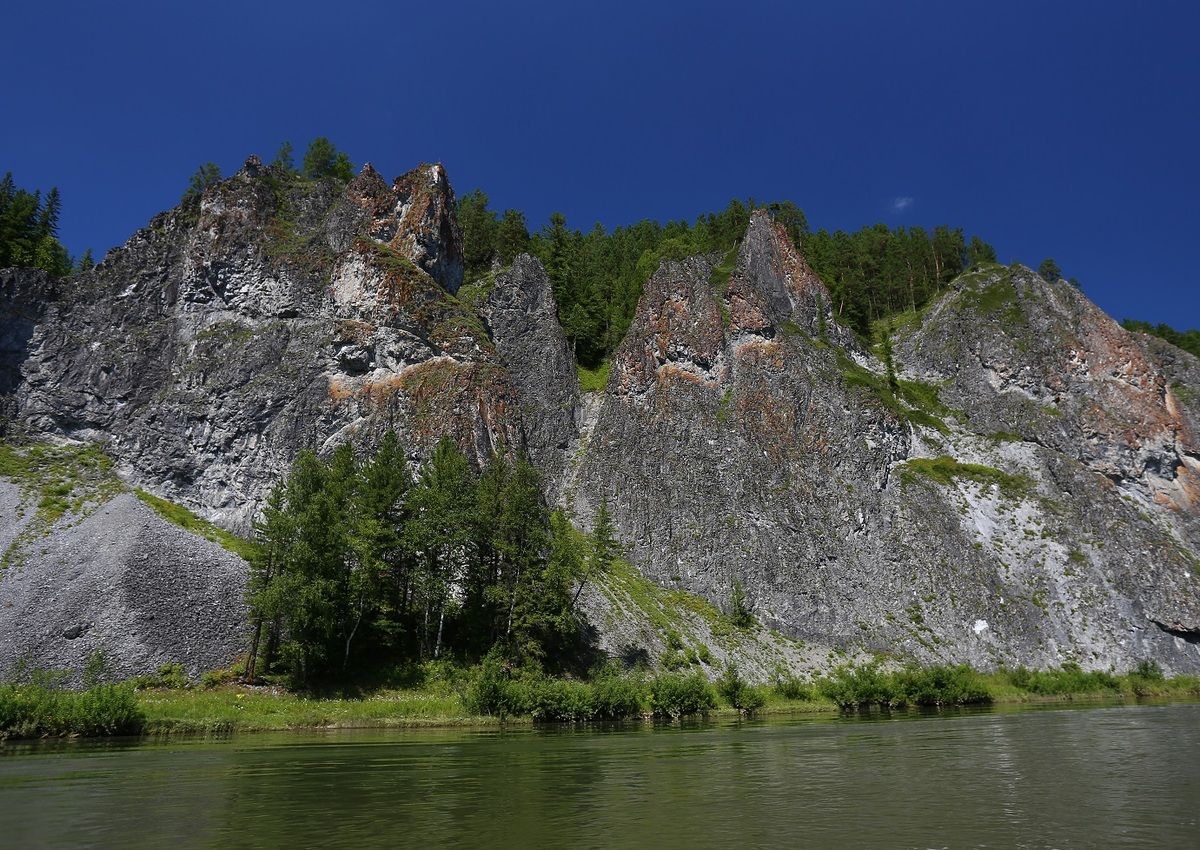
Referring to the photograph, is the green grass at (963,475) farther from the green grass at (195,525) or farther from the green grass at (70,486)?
the green grass at (70,486)

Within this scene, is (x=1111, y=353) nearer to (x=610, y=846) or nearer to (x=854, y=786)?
(x=854, y=786)

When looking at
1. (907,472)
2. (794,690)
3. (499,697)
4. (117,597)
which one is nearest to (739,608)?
(794,690)

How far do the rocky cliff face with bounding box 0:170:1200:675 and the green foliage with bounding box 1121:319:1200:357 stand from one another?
49819mm

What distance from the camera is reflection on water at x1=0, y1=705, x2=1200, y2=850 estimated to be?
13.6 meters

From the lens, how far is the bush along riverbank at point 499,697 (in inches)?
1375

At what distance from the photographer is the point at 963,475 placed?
80.1 meters

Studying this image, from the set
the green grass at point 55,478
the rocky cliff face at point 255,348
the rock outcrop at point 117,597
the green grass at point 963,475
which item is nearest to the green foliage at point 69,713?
the rock outcrop at point 117,597

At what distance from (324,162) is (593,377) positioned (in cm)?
5731

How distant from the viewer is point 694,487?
256ft

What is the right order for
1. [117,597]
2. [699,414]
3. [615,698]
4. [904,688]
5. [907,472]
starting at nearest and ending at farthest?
[615,698]
[117,597]
[904,688]
[907,472]
[699,414]

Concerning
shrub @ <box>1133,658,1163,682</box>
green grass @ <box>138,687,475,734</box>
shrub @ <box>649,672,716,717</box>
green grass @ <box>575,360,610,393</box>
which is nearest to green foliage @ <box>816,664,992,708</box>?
shrub @ <box>649,672,716,717</box>

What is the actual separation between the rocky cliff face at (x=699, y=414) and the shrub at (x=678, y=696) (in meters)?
10.3

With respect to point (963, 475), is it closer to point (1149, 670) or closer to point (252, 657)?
point (1149, 670)

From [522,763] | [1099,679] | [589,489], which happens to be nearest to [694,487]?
[589,489]
